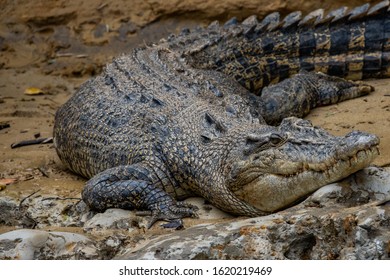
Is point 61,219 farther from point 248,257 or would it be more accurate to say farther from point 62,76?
point 62,76

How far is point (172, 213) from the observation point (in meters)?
5.06

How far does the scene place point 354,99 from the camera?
22.6 ft

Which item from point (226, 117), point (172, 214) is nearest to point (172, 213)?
point (172, 214)

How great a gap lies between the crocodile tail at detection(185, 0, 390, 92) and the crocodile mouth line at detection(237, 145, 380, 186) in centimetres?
259

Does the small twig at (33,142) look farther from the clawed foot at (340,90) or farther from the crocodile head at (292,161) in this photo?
the crocodile head at (292,161)

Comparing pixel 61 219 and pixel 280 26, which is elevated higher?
pixel 280 26

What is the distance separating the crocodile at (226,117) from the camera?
4723 mm

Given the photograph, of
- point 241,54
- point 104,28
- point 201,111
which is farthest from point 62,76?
point 201,111

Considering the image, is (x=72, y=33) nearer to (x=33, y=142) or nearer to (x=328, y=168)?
(x=33, y=142)

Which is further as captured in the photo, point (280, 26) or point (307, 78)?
point (280, 26)

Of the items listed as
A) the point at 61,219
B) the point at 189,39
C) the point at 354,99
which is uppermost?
the point at 189,39

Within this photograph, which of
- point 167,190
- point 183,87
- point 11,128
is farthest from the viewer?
Answer: point 11,128

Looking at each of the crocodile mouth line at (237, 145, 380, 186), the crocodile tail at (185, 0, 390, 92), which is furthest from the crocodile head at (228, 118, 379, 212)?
the crocodile tail at (185, 0, 390, 92)

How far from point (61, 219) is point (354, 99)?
2.80 meters
